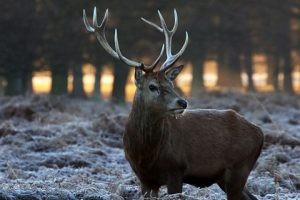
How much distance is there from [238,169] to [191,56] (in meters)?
24.5

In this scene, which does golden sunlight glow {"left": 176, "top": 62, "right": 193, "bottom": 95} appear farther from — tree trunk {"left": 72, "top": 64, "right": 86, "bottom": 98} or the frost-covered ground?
the frost-covered ground

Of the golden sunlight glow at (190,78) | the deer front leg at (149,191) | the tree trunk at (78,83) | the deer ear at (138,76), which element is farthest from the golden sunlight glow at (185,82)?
the deer front leg at (149,191)

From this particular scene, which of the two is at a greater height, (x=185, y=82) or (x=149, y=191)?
(x=149, y=191)

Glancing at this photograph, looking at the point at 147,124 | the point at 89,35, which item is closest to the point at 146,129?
the point at 147,124

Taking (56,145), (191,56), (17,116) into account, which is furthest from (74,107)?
(191,56)

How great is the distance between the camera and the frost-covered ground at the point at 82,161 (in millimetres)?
9008

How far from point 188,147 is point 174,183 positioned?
0.53 meters

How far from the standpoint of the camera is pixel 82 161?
12.1 meters

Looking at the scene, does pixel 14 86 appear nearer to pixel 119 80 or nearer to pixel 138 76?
pixel 119 80

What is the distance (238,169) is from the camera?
8.79 m

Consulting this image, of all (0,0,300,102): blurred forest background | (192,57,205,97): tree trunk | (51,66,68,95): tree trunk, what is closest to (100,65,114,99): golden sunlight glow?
(192,57,205,97): tree trunk

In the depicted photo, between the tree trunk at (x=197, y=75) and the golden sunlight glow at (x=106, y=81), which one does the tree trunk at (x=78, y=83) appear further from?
the golden sunlight glow at (x=106, y=81)

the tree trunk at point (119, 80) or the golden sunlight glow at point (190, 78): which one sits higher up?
the tree trunk at point (119, 80)

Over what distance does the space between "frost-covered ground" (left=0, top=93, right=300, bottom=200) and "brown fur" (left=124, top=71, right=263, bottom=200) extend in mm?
340
